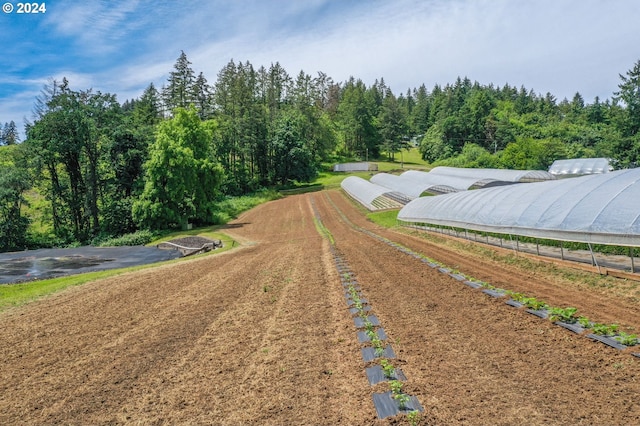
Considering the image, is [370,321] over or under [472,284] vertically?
over

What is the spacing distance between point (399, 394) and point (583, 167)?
2774 inches

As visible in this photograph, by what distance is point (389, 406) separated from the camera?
4.99 metres

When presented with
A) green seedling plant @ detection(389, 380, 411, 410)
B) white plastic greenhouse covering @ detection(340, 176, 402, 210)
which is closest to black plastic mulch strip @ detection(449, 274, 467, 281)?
green seedling plant @ detection(389, 380, 411, 410)

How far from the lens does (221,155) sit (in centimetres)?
6288

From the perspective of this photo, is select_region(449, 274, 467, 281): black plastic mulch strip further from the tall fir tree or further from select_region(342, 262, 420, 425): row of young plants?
the tall fir tree

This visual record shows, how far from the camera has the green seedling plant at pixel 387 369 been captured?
5833 millimetres

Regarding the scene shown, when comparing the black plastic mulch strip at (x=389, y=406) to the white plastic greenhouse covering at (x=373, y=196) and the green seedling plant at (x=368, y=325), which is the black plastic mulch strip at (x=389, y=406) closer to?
the green seedling plant at (x=368, y=325)

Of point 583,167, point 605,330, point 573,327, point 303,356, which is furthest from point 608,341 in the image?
point 583,167

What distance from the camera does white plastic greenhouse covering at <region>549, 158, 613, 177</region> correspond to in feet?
194

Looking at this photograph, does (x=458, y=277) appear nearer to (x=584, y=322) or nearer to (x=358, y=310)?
(x=358, y=310)

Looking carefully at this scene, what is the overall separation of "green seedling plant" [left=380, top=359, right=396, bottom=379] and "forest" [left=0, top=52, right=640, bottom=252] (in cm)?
3570

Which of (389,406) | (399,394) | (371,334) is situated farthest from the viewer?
(371,334)

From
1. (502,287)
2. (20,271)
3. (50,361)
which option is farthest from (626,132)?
(20,271)

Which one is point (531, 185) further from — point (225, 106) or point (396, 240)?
point (225, 106)
